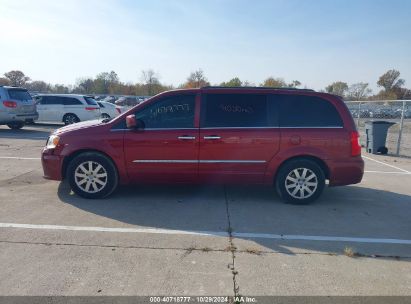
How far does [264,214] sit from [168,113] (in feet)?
7.05

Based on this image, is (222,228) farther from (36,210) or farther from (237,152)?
(36,210)

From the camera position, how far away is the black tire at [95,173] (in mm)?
5672

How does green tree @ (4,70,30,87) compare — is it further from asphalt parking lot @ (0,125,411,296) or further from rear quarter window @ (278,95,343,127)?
rear quarter window @ (278,95,343,127)

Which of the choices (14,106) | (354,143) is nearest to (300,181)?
(354,143)

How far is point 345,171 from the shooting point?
227 inches

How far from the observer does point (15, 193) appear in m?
5.99

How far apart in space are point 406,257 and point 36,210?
4862 millimetres

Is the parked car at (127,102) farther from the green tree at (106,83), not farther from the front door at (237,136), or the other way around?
the green tree at (106,83)

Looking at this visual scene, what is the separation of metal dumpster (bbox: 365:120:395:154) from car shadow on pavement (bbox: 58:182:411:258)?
19.1ft

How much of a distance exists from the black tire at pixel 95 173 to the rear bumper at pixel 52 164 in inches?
6.9

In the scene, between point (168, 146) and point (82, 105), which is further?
point (82, 105)

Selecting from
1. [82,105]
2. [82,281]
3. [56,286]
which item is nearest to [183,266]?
[82,281]

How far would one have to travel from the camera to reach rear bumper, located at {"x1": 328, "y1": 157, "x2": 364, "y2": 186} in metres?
5.74

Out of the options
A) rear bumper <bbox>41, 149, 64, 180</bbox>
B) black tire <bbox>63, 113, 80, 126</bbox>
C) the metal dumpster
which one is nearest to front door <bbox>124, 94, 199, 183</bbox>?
rear bumper <bbox>41, 149, 64, 180</bbox>
